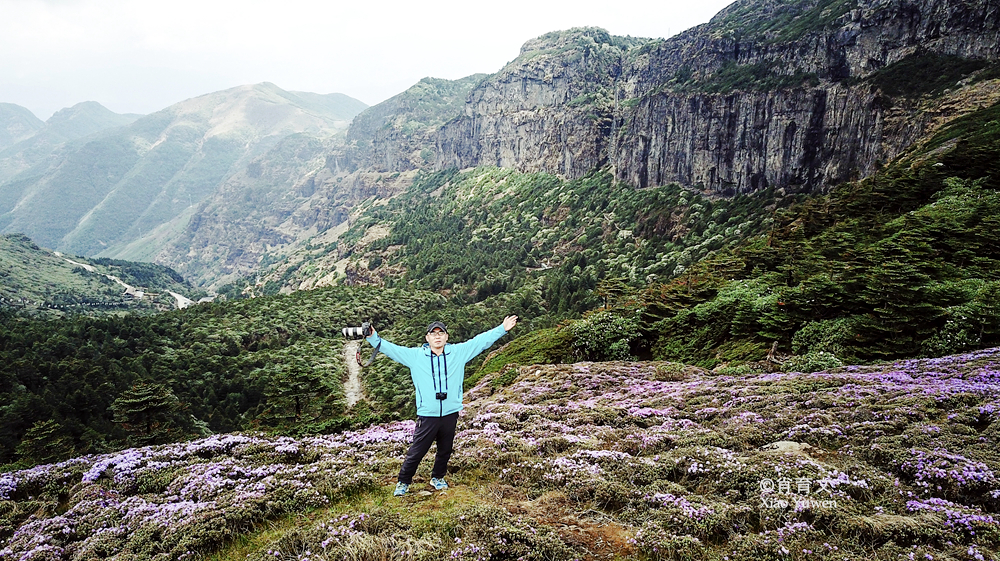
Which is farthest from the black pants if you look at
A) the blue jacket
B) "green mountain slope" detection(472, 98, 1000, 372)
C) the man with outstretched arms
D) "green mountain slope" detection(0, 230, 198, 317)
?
"green mountain slope" detection(0, 230, 198, 317)

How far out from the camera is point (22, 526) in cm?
973

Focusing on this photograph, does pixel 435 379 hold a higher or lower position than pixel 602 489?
higher

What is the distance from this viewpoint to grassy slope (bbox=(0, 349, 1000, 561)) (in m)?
6.95

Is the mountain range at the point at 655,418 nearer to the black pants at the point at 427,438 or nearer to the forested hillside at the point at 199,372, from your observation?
the forested hillside at the point at 199,372

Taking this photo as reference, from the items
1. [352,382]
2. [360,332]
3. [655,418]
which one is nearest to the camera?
[360,332]

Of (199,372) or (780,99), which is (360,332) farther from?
(780,99)

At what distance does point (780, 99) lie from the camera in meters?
103

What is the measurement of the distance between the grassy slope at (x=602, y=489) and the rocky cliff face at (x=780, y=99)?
79.0 m

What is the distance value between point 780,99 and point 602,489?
121m

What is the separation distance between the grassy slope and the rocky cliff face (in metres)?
79.0

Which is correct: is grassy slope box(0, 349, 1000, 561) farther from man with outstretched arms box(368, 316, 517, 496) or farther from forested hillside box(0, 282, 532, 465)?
forested hillside box(0, 282, 532, 465)

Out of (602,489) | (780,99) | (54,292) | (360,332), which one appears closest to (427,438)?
(360,332)

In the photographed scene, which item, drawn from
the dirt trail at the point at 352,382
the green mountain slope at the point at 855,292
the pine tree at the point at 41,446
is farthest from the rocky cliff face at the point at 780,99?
the pine tree at the point at 41,446

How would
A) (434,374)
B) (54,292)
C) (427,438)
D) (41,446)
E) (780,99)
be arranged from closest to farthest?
1. (434,374)
2. (427,438)
3. (41,446)
4. (780,99)
5. (54,292)
